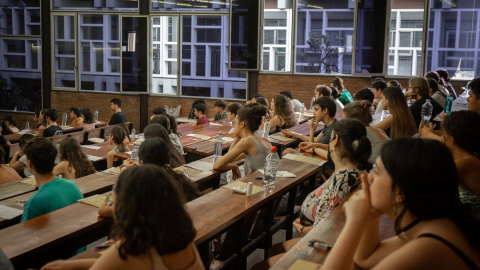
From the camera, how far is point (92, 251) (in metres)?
2.49

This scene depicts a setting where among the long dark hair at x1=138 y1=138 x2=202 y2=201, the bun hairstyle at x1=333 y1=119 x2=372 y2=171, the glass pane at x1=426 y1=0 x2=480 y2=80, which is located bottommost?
the long dark hair at x1=138 y1=138 x2=202 y2=201

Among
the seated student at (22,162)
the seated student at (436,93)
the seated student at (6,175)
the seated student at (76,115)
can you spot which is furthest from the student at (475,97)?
the seated student at (76,115)

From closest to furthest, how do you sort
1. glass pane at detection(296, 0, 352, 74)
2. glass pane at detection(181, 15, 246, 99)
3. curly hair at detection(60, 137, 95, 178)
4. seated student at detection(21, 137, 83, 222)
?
seated student at detection(21, 137, 83, 222)
curly hair at detection(60, 137, 95, 178)
glass pane at detection(296, 0, 352, 74)
glass pane at detection(181, 15, 246, 99)

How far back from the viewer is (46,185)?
3.38m

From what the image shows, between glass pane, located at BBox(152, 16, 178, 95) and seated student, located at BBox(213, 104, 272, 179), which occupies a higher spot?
glass pane, located at BBox(152, 16, 178, 95)

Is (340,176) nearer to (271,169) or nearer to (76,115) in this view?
(271,169)

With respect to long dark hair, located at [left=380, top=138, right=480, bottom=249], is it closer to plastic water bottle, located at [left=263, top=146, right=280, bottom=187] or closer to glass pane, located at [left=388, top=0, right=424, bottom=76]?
plastic water bottle, located at [left=263, top=146, right=280, bottom=187]

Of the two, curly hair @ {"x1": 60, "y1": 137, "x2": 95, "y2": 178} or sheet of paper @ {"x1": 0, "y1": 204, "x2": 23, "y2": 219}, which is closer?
sheet of paper @ {"x1": 0, "y1": 204, "x2": 23, "y2": 219}

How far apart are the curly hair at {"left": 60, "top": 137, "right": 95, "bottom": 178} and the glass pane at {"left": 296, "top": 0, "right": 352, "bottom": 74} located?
24.4 feet

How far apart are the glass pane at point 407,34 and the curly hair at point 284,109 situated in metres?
4.32

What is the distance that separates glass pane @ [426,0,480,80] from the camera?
33.6 feet

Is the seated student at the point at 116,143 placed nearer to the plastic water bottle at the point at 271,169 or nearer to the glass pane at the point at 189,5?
the plastic water bottle at the point at 271,169

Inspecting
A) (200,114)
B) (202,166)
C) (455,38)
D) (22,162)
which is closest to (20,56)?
(200,114)

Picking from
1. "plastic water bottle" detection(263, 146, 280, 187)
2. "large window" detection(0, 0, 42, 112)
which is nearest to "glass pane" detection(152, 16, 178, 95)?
"large window" detection(0, 0, 42, 112)
